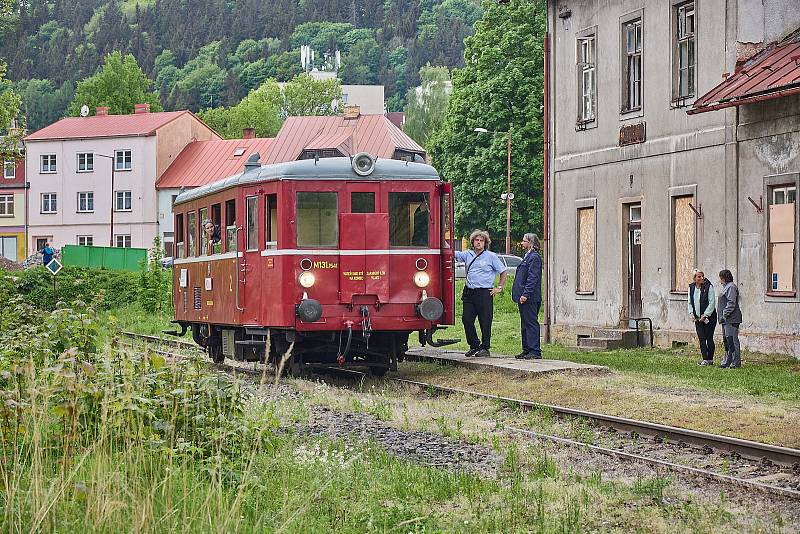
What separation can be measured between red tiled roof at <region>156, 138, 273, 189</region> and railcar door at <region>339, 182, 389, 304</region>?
62316 mm

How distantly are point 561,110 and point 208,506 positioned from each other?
2237cm

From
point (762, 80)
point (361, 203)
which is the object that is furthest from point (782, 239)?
point (361, 203)

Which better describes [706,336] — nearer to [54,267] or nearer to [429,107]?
[54,267]

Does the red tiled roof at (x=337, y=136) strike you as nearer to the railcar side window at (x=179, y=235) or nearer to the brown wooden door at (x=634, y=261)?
the brown wooden door at (x=634, y=261)

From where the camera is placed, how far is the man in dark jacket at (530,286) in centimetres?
1922

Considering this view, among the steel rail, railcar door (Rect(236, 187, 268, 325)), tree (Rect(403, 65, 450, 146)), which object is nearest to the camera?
the steel rail

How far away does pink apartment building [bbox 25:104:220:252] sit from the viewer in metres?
82.8

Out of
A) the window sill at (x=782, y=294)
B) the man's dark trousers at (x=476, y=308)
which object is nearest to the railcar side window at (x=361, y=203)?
the man's dark trousers at (x=476, y=308)

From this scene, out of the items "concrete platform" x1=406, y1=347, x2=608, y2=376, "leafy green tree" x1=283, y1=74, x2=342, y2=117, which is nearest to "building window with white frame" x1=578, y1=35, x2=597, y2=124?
"concrete platform" x1=406, y1=347, x2=608, y2=376

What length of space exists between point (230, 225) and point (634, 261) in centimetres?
998

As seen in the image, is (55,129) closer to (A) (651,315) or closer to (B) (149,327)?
(B) (149,327)

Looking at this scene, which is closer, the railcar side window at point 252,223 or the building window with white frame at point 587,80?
the railcar side window at point 252,223

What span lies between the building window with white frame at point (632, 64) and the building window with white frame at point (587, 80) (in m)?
1.28

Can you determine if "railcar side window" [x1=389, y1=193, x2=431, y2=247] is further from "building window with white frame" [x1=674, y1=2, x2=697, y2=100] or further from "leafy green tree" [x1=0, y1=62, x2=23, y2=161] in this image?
"leafy green tree" [x1=0, y1=62, x2=23, y2=161]
